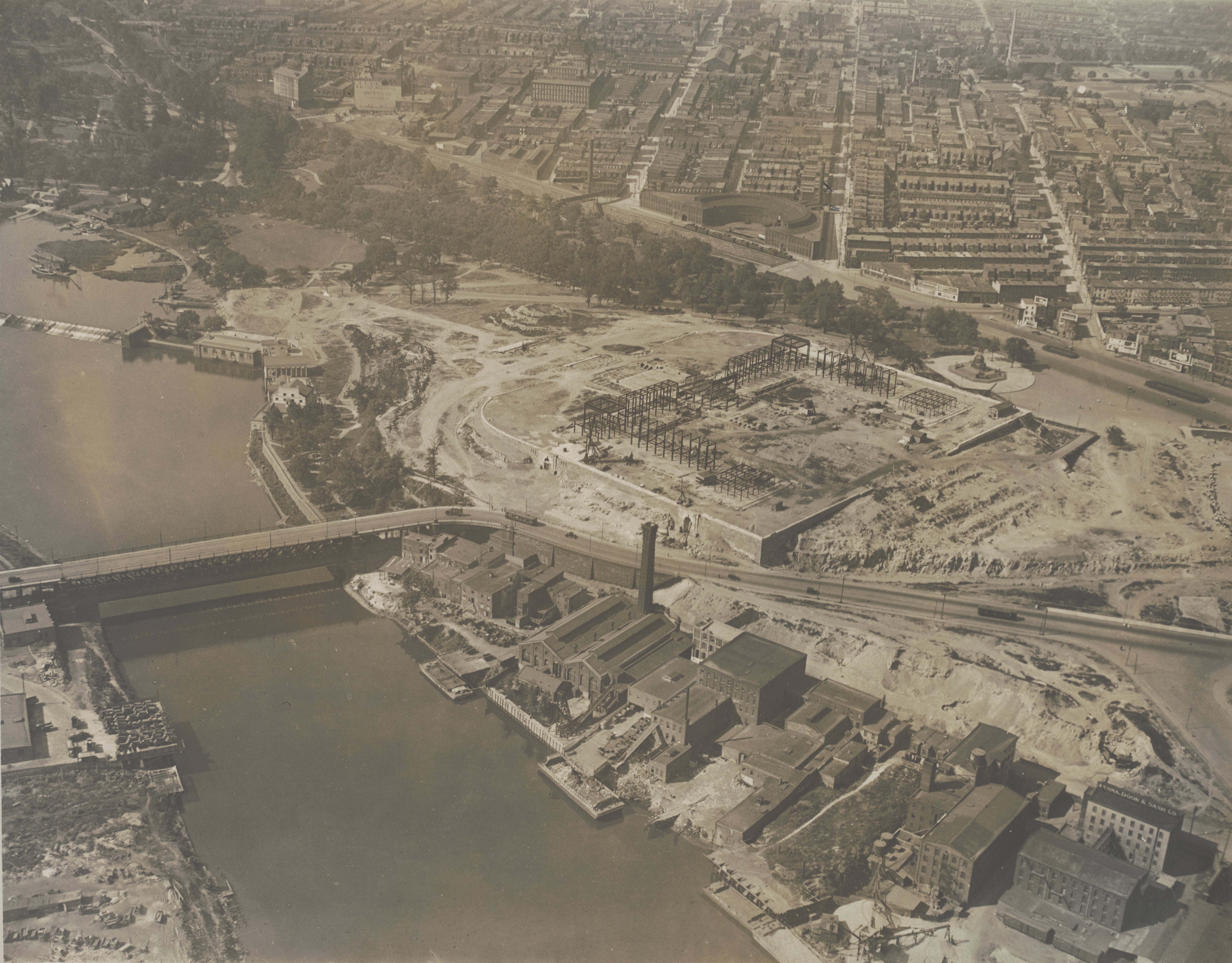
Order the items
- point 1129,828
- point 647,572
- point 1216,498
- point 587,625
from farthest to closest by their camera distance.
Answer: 1. point 1216,498
2. point 647,572
3. point 587,625
4. point 1129,828

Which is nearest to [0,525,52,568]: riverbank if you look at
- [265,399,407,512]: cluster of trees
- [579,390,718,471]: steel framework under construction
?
[265,399,407,512]: cluster of trees

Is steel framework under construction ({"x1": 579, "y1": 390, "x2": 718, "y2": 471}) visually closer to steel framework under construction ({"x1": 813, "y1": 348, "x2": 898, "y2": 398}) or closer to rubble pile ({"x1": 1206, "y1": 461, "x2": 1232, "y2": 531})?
steel framework under construction ({"x1": 813, "y1": 348, "x2": 898, "y2": 398})

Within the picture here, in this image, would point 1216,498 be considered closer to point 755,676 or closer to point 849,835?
point 755,676

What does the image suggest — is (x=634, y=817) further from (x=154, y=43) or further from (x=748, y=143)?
(x=154, y=43)

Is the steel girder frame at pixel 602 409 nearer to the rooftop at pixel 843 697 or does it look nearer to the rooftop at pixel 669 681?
the rooftop at pixel 669 681

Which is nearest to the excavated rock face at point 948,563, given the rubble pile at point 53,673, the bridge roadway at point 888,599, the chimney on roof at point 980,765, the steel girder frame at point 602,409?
the bridge roadway at point 888,599

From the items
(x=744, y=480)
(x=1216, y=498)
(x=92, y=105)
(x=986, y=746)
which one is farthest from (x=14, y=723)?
(x=92, y=105)
